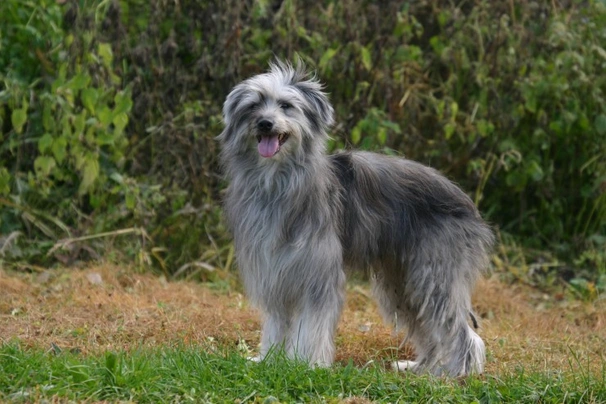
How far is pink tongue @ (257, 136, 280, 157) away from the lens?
5848 mm

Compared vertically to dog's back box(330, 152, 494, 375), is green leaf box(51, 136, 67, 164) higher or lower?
lower

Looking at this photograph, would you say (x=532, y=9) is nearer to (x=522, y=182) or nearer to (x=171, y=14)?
(x=522, y=182)

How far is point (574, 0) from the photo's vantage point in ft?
33.2

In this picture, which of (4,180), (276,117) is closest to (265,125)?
(276,117)

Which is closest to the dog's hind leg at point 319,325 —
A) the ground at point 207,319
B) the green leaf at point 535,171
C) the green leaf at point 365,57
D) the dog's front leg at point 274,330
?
the dog's front leg at point 274,330

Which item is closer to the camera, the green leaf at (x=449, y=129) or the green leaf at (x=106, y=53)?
the green leaf at (x=106, y=53)

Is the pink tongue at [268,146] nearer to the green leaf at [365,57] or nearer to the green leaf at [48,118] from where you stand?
the green leaf at [48,118]

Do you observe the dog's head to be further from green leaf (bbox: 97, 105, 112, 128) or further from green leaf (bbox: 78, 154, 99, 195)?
green leaf (bbox: 78, 154, 99, 195)

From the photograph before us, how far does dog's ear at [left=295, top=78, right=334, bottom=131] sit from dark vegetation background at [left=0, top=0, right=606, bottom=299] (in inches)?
109

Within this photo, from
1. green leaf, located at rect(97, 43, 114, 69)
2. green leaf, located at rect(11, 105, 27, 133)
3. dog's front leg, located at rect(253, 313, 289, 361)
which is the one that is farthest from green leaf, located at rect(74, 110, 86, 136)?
dog's front leg, located at rect(253, 313, 289, 361)

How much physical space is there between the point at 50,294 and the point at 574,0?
5.66 m

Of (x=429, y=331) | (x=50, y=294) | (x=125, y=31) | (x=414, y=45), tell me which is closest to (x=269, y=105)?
(x=429, y=331)

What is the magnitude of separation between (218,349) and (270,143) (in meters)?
1.18

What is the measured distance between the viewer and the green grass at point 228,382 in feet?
16.0
